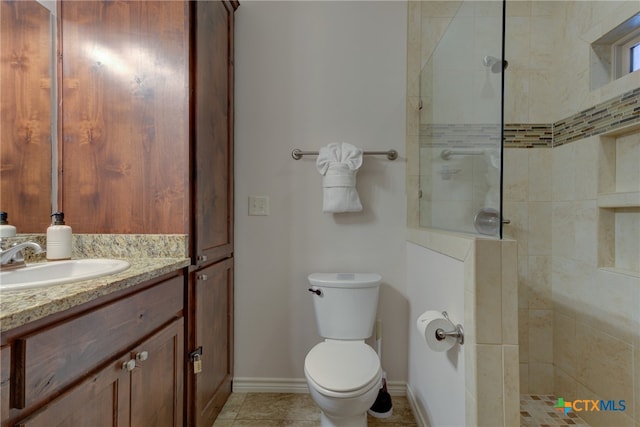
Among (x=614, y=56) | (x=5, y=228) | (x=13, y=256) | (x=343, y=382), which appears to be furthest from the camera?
(x=614, y=56)

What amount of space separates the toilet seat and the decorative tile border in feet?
3.20

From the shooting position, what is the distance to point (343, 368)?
1229 millimetres

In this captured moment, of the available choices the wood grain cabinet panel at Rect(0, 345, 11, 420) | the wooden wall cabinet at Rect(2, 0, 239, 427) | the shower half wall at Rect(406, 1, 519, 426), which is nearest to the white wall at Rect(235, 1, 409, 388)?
the shower half wall at Rect(406, 1, 519, 426)

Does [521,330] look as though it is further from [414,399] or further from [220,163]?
[220,163]

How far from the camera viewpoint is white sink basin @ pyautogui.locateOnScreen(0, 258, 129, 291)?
0.80 m

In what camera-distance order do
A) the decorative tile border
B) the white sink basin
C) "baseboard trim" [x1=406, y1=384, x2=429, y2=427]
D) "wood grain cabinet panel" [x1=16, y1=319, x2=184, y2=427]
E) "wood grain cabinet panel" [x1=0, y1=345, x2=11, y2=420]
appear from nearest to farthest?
"wood grain cabinet panel" [x1=0, y1=345, x2=11, y2=420]
"wood grain cabinet panel" [x1=16, y1=319, x2=184, y2=427]
the white sink basin
the decorative tile border
"baseboard trim" [x1=406, y1=384, x2=429, y2=427]

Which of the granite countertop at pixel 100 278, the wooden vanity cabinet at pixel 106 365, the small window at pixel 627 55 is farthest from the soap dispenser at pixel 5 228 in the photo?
the small window at pixel 627 55

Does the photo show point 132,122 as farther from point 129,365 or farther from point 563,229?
point 563,229

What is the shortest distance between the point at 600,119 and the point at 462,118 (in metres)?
0.75

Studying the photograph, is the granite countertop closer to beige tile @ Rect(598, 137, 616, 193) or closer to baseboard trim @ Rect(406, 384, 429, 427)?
baseboard trim @ Rect(406, 384, 429, 427)

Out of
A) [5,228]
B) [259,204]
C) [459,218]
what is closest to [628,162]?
[459,218]

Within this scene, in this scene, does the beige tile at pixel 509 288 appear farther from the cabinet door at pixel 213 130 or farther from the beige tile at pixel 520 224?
the cabinet door at pixel 213 130

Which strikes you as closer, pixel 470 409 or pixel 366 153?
pixel 470 409

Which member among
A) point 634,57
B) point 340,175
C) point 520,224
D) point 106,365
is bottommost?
point 106,365
